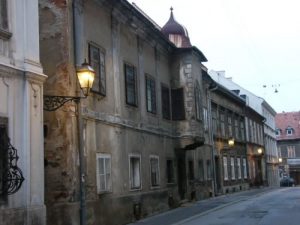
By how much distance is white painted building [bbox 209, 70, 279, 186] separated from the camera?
191 feet

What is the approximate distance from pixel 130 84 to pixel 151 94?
8.10ft

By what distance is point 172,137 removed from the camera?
25.7 meters

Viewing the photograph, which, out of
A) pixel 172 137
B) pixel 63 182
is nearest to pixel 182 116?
pixel 172 137

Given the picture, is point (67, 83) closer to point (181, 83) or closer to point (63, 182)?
point (63, 182)

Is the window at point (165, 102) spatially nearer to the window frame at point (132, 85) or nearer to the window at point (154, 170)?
the window at point (154, 170)

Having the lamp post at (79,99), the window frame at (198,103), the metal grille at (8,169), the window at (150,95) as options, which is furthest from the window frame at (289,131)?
the metal grille at (8,169)

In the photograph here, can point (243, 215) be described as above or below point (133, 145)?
below

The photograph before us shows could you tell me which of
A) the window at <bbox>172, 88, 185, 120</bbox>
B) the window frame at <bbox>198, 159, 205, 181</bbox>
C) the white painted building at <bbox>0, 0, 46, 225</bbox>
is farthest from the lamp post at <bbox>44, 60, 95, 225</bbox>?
the window frame at <bbox>198, 159, 205, 181</bbox>

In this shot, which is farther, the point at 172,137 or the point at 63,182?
the point at 172,137

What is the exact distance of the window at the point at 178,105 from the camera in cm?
2602

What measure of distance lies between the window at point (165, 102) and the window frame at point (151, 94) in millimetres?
1259

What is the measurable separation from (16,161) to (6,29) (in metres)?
2.85

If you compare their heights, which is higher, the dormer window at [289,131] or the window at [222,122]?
the dormer window at [289,131]

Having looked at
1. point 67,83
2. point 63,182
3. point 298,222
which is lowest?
point 298,222
